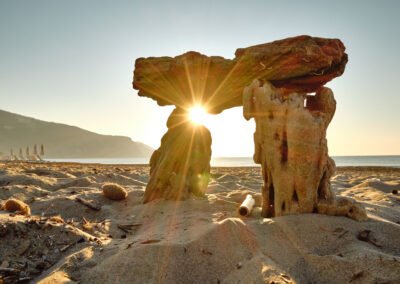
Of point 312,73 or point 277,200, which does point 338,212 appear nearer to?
point 277,200

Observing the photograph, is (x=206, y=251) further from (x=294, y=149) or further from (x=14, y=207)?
(x=14, y=207)

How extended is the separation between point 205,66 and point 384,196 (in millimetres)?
5239

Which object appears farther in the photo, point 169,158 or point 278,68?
point 169,158

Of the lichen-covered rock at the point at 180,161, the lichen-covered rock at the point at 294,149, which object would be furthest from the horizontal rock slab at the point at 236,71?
the lichen-covered rock at the point at 180,161

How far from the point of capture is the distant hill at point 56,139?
433ft

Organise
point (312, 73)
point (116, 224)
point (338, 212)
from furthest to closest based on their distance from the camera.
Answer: point (116, 224) < point (312, 73) < point (338, 212)

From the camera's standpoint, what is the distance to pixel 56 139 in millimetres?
143375

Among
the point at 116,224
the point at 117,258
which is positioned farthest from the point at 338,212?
the point at 116,224

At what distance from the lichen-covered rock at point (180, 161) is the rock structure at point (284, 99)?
0.32m

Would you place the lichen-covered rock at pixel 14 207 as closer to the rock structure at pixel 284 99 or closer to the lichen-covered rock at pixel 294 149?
the rock structure at pixel 284 99

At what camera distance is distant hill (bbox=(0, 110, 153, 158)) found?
132 meters

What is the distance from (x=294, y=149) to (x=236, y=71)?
204 cm

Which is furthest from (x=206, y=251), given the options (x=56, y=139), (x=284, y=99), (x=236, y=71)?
(x=56, y=139)

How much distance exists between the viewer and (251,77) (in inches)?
204
